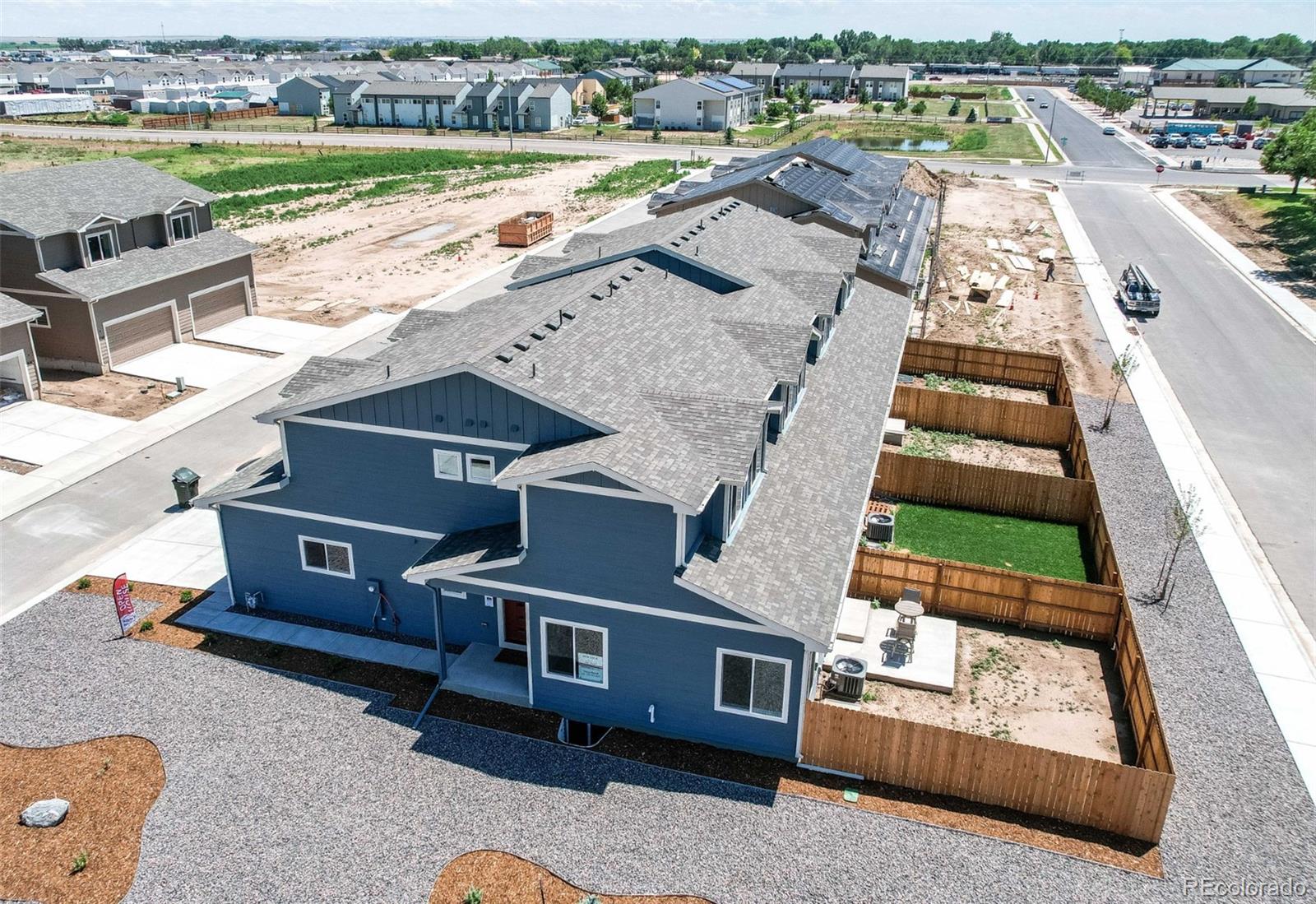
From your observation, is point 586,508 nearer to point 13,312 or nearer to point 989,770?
point 989,770

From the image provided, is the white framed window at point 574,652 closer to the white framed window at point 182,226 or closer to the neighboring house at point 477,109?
the white framed window at point 182,226

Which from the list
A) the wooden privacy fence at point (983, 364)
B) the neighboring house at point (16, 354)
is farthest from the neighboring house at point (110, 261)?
the wooden privacy fence at point (983, 364)

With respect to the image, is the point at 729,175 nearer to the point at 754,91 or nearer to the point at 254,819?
the point at 254,819

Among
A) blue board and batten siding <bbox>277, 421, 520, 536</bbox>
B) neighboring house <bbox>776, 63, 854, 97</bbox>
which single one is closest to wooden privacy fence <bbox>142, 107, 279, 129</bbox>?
neighboring house <bbox>776, 63, 854, 97</bbox>

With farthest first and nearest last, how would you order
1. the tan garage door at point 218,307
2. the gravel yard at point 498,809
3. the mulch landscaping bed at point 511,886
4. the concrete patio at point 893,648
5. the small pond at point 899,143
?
the small pond at point 899,143, the tan garage door at point 218,307, the concrete patio at point 893,648, the gravel yard at point 498,809, the mulch landscaping bed at point 511,886

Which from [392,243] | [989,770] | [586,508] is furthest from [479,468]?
[392,243]

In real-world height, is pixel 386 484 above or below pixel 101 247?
below
